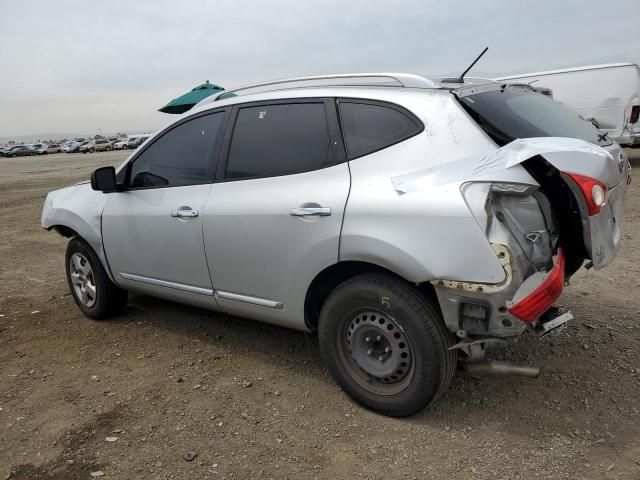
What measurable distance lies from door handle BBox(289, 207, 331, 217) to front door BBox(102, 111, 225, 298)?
788 mm

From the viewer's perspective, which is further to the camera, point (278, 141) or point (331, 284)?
point (278, 141)

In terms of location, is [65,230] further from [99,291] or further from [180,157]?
[180,157]

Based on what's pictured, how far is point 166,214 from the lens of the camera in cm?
367

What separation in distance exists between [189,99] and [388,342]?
→ 11.0 m

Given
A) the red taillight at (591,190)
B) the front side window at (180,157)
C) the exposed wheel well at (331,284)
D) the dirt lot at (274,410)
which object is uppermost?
the front side window at (180,157)

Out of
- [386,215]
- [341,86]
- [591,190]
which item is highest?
[341,86]

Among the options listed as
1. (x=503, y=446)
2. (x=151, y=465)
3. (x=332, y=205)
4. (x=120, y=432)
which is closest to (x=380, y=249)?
(x=332, y=205)

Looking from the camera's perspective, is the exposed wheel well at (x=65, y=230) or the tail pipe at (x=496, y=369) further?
the exposed wheel well at (x=65, y=230)

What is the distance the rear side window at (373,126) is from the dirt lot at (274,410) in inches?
59.9

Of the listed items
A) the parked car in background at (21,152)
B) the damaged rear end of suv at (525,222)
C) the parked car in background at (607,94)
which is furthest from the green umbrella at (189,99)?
the parked car in background at (21,152)

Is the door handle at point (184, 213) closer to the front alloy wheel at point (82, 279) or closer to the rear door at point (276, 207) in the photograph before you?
the rear door at point (276, 207)

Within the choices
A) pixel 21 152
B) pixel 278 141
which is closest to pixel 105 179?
pixel 278 141

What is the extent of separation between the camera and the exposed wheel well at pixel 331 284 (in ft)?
8.91

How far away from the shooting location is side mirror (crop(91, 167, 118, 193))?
394 cm
